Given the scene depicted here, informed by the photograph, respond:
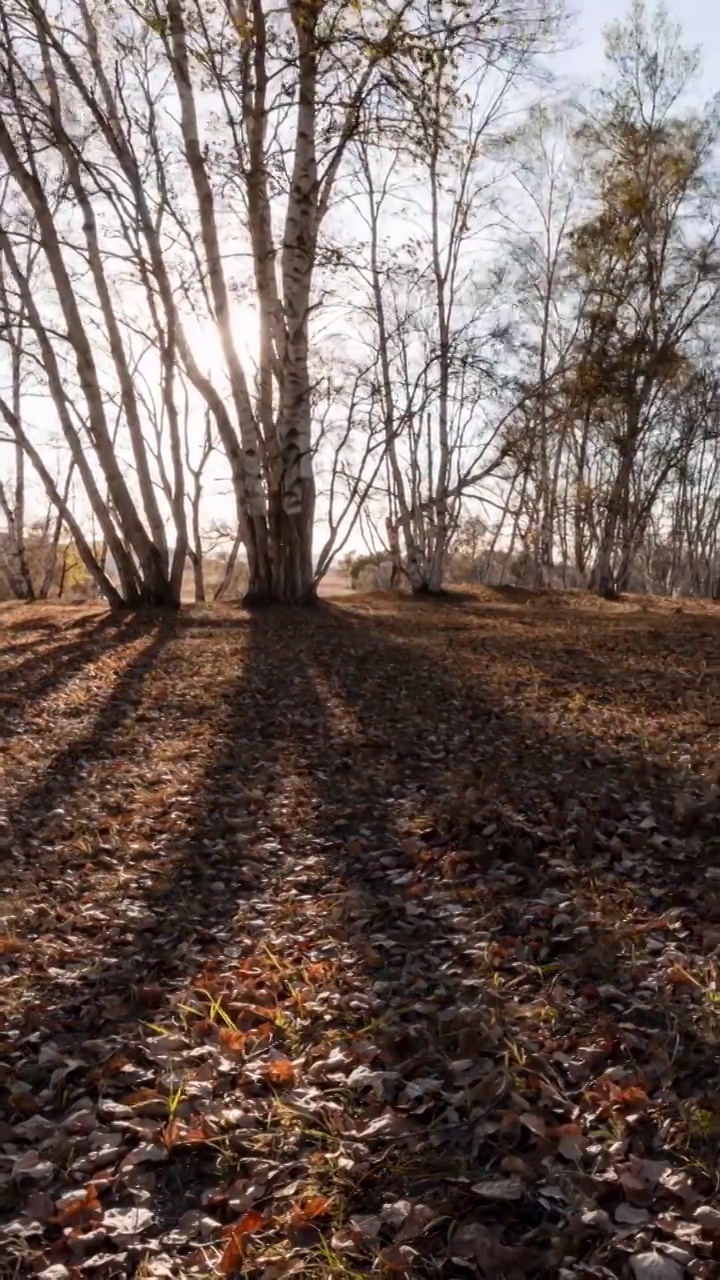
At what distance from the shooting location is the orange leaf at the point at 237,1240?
8.70 ft

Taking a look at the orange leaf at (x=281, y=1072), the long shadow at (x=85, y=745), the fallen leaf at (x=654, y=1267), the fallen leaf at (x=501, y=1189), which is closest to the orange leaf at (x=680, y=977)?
the fallen leaf at (x=501, y=1189)

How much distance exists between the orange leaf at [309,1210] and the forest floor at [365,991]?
0.01m

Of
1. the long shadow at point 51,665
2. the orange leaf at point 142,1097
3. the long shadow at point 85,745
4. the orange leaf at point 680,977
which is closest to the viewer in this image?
the orange leaf at point 142,1097

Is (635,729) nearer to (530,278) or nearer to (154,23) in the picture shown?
(154,23)

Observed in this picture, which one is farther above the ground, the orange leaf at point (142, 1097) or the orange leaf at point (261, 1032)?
the orange leaf at point (261, 1032)

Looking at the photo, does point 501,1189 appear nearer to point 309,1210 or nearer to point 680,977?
point 309,1210

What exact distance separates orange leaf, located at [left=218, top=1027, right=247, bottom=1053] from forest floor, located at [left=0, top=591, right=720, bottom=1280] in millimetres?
21

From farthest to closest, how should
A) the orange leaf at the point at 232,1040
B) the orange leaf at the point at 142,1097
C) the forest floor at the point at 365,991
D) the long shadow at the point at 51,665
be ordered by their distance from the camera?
the long shadow at the point at 51,665 < the orange leaf at the point at 232,1040 < the orange leaf at the point at 142,1097 < the forest floor at the point at 365,991

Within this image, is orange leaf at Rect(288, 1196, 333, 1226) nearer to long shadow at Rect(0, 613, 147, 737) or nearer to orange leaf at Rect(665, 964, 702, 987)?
orange leaf at Rect(665, 964, 702, 987)

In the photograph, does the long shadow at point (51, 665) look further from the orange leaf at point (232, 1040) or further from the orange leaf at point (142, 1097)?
the orange leaf at point (142, 1097)

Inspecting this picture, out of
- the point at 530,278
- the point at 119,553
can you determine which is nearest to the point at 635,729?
the point at 119,553

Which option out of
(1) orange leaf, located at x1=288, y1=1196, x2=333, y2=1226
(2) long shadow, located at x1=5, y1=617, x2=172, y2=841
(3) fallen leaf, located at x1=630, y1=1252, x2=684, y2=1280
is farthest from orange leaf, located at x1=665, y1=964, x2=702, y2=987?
(2) long shadow, located at x1=5, y1=617, x2=172, y2=841

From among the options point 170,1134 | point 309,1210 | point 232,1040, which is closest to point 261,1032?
point 232,1040

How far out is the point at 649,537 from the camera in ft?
162
